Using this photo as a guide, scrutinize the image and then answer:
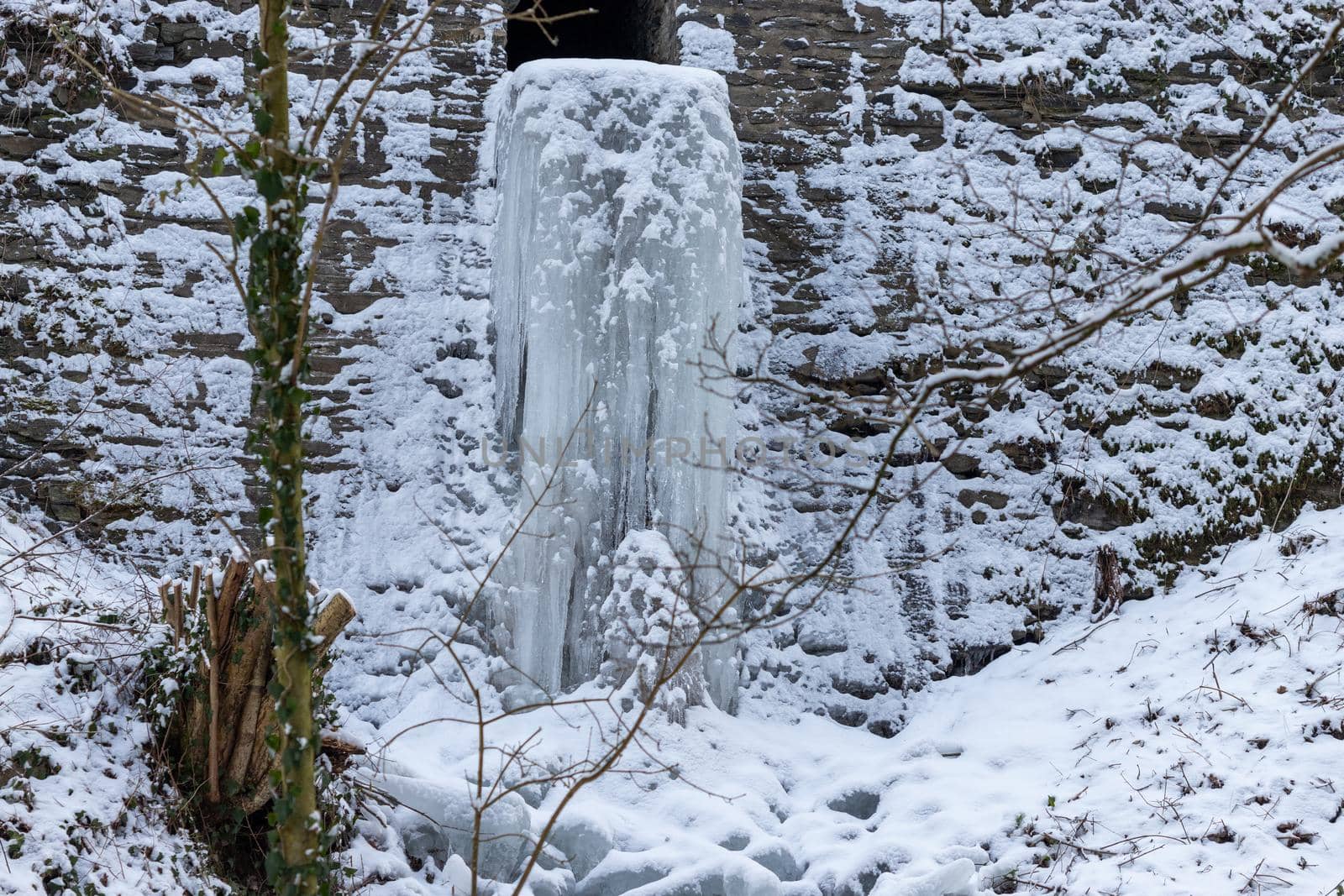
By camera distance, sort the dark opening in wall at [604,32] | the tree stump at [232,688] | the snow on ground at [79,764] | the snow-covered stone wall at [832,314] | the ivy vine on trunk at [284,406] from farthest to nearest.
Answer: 1. the dark opening in wall at [604,32]
2. the snow-covered stone wall at [832,314]
3. the tree stump at [232,688]
4. the snow on ground at [79,764]
5. the ivy vine on trunk at [284,406]

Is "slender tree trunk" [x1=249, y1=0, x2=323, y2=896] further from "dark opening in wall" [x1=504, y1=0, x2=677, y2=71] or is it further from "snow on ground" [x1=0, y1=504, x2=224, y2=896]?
"dark opening in wall" [x1=504, y1=0, x2=677, y2=71]

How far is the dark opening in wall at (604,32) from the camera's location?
5.34m

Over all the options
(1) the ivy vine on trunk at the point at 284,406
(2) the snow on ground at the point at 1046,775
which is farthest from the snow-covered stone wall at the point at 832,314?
(1) the ivy vine on trunk at the point at 284,406

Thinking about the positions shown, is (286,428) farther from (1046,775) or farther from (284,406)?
(1046,775)

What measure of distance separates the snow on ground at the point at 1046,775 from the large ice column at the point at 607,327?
47 centimetres

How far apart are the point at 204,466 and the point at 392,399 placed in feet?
2.49

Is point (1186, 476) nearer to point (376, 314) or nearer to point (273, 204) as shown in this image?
point (376, 314)

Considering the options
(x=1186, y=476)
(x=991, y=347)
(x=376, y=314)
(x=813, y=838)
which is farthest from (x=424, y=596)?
(x=1186, y=476)

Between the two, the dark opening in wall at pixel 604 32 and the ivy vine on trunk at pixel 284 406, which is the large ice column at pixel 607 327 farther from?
the ivy vine on trunk at pixel 284 406

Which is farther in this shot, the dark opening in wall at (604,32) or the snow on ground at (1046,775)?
the dark opening in wall at (604,32)

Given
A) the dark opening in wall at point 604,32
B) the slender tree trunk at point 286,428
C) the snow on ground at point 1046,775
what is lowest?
the snow on ground at point 1046,775

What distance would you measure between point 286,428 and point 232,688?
1256 mm

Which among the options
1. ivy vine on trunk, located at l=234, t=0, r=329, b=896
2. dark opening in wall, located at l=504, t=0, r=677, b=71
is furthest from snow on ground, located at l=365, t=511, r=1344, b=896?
dark opening in wall, located at l=504, t=0, r=677, b=71

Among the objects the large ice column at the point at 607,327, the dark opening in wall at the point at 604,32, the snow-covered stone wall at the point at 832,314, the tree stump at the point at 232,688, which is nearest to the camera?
the tree stump at the point at 232,688
